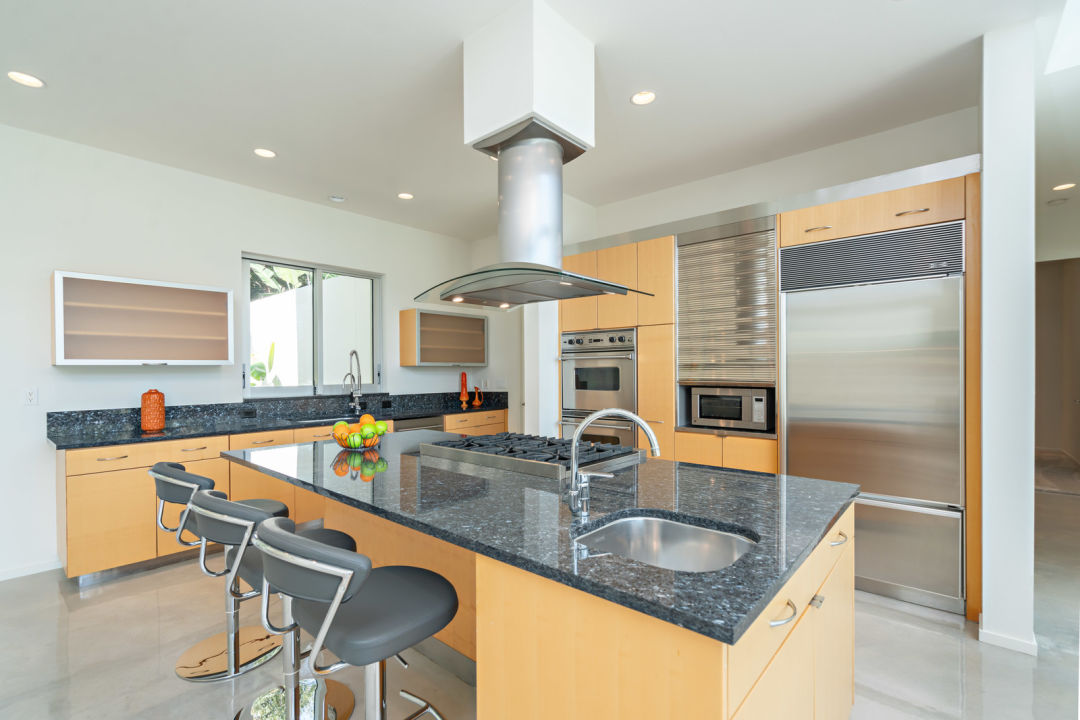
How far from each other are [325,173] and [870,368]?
386 centimetres

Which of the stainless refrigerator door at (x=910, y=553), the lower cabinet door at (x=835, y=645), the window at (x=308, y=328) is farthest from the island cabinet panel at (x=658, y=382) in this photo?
the window at (x=308, y=328)

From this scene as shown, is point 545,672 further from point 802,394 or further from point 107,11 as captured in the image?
point 107,11

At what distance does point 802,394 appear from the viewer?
2.91 meters

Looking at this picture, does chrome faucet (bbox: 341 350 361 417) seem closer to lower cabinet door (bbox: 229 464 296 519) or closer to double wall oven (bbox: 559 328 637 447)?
lower cabinet door (bbox: 229 464 296 519)

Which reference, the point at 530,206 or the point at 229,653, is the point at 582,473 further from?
the point at 229,653

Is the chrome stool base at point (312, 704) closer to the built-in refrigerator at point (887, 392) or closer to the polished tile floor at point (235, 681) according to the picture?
the polished tile floor at point (235, 681)

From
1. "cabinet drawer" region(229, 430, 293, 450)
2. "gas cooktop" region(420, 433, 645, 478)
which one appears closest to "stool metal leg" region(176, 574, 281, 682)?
"gas cooktop" region(420, 433, 645, 478)

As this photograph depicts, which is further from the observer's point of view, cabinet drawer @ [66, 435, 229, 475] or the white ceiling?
cabinet drawer @ [66, 435, 229, 475]

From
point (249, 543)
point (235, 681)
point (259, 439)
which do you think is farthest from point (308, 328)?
point (249, 543)

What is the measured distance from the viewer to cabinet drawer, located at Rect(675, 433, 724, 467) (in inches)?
128

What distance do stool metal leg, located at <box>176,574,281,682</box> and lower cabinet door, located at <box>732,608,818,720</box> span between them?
1.84m

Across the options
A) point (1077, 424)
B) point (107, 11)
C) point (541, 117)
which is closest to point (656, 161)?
point (541, 117)

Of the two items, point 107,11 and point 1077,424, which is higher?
point 107,11

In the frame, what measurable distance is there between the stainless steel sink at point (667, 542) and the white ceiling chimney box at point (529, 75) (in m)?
1.58
